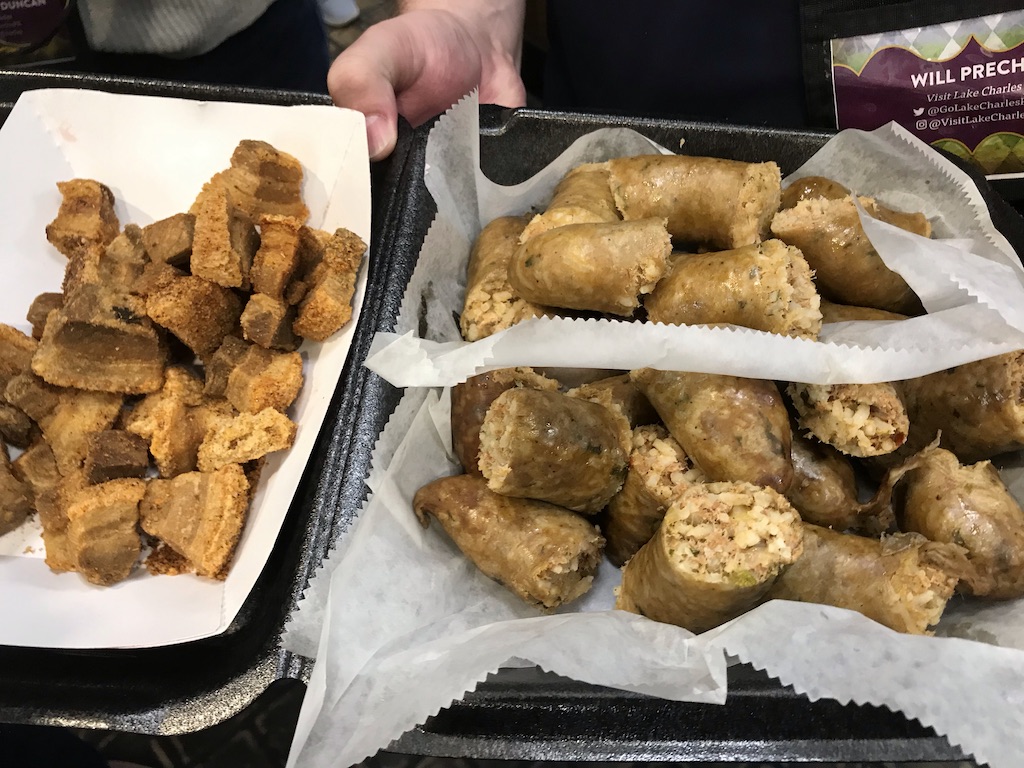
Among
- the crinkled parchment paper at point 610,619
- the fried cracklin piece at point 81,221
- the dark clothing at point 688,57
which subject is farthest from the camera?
the dark clothing at point 688,57

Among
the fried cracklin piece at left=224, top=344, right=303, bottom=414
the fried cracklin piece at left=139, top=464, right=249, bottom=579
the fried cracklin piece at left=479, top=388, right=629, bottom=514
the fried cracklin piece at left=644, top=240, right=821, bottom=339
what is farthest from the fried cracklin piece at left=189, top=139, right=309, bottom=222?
the fried cracklin piece at left=644, top=240, right=821, bottom=339

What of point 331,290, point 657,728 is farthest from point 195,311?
point 657,728

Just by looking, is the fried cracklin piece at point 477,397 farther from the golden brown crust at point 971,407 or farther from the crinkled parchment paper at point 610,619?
the golden brown crust at point 971,407

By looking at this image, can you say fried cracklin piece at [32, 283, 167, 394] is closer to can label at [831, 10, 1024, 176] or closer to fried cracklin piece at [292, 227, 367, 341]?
fried cracklin piece at [292, 227, 367, 341]

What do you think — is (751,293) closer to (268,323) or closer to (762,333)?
(762,333)

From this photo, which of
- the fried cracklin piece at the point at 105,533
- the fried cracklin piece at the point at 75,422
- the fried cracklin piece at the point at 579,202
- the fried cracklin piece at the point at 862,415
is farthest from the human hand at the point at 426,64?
the fried cracklin piece at the point at 862,415

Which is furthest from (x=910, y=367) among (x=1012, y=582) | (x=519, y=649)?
(x=519, y=649)
